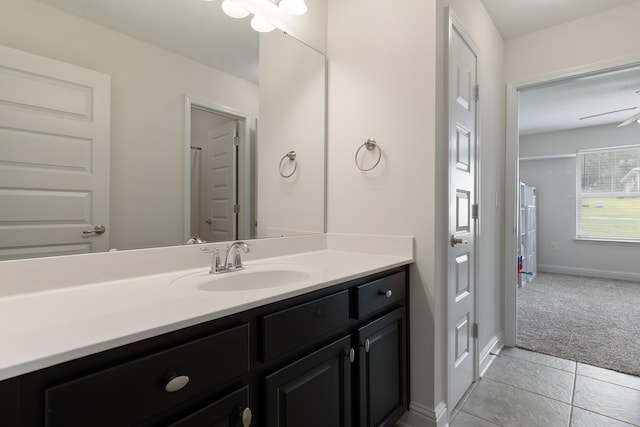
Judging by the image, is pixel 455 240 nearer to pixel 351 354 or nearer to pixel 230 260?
pixel 351 354

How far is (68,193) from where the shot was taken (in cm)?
103

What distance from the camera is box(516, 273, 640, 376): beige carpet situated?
240cm

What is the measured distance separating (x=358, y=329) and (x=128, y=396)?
2.66ft

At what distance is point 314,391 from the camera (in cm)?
105

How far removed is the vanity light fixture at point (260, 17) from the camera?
152 centimetres

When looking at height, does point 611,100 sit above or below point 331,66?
above

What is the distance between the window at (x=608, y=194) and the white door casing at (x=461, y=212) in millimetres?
4773

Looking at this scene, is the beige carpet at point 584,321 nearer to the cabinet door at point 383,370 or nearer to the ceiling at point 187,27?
the cabinet door at point 383,370

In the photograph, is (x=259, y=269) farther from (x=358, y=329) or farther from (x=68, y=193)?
(x=68, y=193)

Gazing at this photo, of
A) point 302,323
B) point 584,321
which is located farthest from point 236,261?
point 584,321

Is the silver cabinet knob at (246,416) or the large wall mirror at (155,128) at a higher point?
the large wall mirror at (155,128)

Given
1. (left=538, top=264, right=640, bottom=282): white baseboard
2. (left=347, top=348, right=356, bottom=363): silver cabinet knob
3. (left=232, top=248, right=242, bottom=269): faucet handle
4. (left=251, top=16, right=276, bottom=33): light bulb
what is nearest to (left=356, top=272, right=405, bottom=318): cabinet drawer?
(left=347, top=348, right=356, bottom=363): silver cabinet knob

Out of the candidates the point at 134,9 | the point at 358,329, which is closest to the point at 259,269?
the point at 358,329

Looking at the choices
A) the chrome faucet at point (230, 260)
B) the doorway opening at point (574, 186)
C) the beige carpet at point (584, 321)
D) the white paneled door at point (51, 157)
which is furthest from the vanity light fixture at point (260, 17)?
the doorway opening at point (574, 186)
